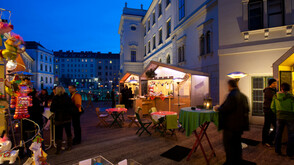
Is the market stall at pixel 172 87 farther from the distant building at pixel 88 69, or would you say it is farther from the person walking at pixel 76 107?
the distant building at pixel 88 69

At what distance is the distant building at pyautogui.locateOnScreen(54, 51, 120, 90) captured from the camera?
76.1 meters

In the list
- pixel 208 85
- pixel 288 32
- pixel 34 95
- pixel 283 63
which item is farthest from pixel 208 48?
pixel 34 95

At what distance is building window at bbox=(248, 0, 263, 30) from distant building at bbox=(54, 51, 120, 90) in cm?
7134

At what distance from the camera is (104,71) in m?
78.2

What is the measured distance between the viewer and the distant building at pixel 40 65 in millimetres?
46656

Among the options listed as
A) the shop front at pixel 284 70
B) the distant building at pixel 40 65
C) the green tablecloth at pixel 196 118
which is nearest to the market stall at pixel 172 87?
the shop front at pixel 284 70

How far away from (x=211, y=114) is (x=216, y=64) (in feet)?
22.7

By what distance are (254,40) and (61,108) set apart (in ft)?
26.8

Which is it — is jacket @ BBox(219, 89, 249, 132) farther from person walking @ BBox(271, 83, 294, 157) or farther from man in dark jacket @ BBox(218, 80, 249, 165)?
person walking @ BBox(271, 83, 294, 157)

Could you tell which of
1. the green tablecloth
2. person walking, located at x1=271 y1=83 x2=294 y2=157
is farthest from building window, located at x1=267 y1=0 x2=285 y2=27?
the green tablecloth

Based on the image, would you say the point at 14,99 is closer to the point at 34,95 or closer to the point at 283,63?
the point at 34,95

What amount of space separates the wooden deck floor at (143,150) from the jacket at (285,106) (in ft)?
3.39

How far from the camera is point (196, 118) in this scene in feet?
12.8

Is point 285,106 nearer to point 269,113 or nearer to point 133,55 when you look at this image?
point 269,113
